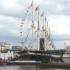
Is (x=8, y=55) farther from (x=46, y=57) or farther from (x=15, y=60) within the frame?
(x=46, y=57)

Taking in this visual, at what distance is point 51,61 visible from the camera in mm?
175000

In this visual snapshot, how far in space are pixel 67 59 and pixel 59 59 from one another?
1797 cm

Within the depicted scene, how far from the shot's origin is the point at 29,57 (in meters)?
181

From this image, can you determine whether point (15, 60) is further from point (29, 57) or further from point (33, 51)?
point (33, 51)

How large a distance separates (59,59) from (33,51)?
2282 centimetres

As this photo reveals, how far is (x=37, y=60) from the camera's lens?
582 ft

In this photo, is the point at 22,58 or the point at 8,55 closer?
the point at 22,58

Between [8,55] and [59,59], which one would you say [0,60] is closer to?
[8,55]

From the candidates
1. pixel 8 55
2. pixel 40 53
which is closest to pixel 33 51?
pixel 40 53

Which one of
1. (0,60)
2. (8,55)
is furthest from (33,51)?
(0,60)

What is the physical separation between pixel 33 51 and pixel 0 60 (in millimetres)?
32414

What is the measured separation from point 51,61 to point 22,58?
16966 mm

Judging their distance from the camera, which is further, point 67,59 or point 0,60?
point 67,59

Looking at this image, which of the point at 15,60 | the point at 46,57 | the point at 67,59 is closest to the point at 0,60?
the point at 15,60
